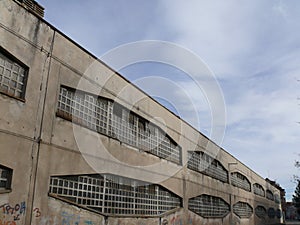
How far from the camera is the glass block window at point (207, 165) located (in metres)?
19.3

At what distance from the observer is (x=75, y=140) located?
374 inches

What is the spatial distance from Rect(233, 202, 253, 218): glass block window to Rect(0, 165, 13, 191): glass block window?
2360 centimetres

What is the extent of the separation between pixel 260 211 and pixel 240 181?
385 inches

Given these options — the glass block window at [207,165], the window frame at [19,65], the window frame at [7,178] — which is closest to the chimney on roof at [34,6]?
the window frame at [19,65]

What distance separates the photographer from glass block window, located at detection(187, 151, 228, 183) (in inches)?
761

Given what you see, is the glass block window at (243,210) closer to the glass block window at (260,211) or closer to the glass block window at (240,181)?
the glass block window at (240,181)

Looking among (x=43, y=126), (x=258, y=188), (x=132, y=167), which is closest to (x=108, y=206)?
(x=132, y=167)

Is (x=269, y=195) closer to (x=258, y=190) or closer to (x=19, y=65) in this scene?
(x=258, y=190)

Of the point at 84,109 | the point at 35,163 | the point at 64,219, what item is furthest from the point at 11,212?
the point at 84,109

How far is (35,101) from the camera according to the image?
8.27 meters

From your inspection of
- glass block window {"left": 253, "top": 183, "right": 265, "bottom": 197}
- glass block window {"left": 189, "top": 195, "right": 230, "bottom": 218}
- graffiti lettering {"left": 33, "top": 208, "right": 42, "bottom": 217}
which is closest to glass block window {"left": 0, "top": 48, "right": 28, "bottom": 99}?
graffiti lettering {"left": 33, "top": 208, "right": 42, "bottom": 217}

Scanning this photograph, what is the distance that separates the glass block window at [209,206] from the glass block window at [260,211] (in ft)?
41.6

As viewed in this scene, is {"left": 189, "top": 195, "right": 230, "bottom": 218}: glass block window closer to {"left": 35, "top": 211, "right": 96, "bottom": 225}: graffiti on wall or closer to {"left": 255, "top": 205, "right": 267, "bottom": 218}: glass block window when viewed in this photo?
{"left": 35, "top": 211, "right": 96, "bottom": 225}: graffiti on wall

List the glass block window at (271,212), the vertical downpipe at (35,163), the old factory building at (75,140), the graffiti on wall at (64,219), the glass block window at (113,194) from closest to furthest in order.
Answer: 1. the vertical downpipe at (35,163)
2. the old factory building at (75,140)
3. the graffiti on wall at (64,219)
4. the glass block window at (113,194)
5. the glass block window at (271,212)
